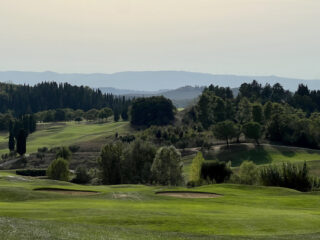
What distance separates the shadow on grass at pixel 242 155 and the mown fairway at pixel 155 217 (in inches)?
3405

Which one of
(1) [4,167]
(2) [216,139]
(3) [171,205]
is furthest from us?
(2) [216,139]

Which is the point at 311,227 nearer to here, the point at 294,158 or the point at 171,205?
the point at 171,205

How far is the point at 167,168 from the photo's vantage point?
95188mm

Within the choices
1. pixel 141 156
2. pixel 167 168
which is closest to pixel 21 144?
pixel 141 156

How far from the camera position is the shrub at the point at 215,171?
91.9 m

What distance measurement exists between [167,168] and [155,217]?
5697 cm

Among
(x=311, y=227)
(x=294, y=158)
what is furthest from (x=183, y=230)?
(x=294, y=158)

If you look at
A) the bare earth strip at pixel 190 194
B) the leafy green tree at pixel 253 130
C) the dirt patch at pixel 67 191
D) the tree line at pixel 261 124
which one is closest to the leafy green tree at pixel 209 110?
the tree line at pixel 261 124

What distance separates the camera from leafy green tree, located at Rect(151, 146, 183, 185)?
9525cm

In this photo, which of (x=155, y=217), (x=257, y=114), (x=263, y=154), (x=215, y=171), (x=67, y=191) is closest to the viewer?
(x=155, y=217)

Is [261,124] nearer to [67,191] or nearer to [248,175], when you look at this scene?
[248,175]

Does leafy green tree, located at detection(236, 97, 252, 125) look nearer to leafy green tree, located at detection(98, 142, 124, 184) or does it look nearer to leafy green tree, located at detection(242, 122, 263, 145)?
leafy green tree, located at detection(242, 122, 263, 145)

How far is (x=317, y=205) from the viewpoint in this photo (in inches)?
1991

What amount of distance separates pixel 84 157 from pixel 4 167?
1070 inches
